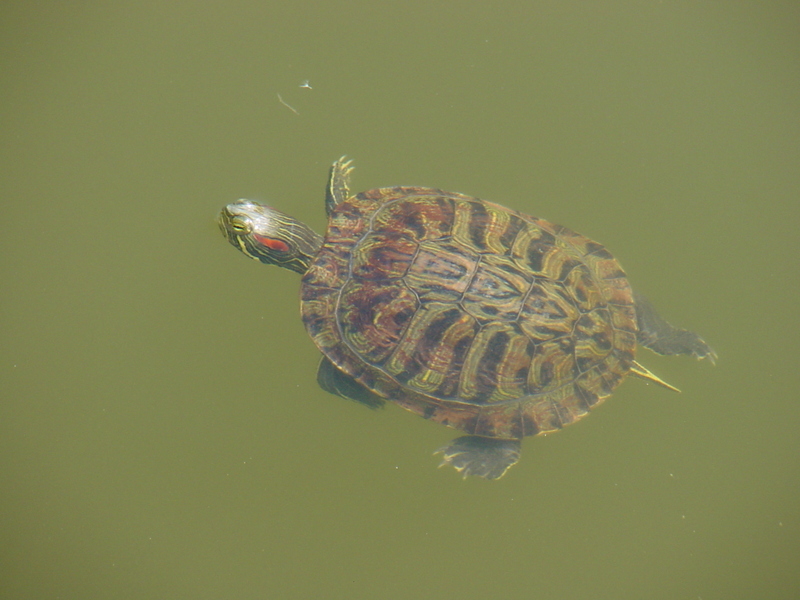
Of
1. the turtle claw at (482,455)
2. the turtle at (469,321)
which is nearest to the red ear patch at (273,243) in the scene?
the turtle at (469,321)

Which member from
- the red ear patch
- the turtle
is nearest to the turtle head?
the red ear patch

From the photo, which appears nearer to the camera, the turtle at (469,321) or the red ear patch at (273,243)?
the turtle at (469,321)

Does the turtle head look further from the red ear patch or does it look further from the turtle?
the turtle

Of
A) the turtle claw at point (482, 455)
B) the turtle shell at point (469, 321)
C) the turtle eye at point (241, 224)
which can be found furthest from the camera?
the turtle eye at point (241, 224)

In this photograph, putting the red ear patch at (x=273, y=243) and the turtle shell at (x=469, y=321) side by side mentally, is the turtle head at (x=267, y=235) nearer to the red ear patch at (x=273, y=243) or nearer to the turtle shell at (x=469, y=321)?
the red ear patch at (x=273, y=243)

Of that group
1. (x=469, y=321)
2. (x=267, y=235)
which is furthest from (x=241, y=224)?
(x=469, y=321)

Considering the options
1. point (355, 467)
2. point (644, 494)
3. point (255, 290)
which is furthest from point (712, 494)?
point (255, 290)

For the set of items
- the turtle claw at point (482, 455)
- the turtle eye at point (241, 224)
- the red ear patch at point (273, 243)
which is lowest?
the turtle claw at point (482, 455)
